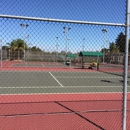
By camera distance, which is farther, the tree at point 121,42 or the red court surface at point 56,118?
the red court surface at point 56,118

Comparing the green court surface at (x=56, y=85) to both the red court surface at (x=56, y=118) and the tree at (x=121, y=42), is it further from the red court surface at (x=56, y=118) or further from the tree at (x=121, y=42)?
the tree at (x=121, y=42)

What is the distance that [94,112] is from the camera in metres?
6.21

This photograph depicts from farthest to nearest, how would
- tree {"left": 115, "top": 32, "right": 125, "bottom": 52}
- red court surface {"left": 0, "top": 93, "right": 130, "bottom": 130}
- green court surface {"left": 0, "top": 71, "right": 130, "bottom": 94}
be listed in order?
green court surface {"left": 0, "top": 71, "right": 130, "bottom": 94}, red court surface {"left": 0, "top": 93, "right": 130, "bottom": 130}, tree {"left": 115, "top": 32, "right": 125, "bottom": 52}

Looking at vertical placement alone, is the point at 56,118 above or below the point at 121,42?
below

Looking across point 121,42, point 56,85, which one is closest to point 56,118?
point 121,42

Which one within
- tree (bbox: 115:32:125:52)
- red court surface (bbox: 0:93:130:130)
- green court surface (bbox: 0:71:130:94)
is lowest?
green court surface (bbox: 0:71:130:94)

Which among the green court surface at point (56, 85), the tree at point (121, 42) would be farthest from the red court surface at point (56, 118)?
the green court surface at point (56, 85)

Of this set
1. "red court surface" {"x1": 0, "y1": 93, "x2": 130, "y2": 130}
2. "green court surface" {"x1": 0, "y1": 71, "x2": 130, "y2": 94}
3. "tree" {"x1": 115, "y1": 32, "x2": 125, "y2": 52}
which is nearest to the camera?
"tree" {"x1": 115, "y1": 32, "x2": 125, "y2": 52}

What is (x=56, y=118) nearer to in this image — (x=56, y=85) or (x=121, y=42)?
(x=121, y=42)

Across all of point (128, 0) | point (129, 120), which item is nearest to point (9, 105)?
point (129, 120)

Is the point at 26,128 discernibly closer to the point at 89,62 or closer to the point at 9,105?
the point at 9,105

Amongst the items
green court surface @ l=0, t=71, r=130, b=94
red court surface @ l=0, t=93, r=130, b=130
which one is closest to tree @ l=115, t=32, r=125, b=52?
red court surface @ l=0, t=93, r=130, b=130

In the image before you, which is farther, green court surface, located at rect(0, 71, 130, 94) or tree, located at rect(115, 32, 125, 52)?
green court surface, located at rect(0, 71, 130, 94)

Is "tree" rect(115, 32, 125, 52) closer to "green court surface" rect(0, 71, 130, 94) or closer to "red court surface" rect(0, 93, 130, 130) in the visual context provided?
"red court surface" rect(0, 93, 130, 130)
